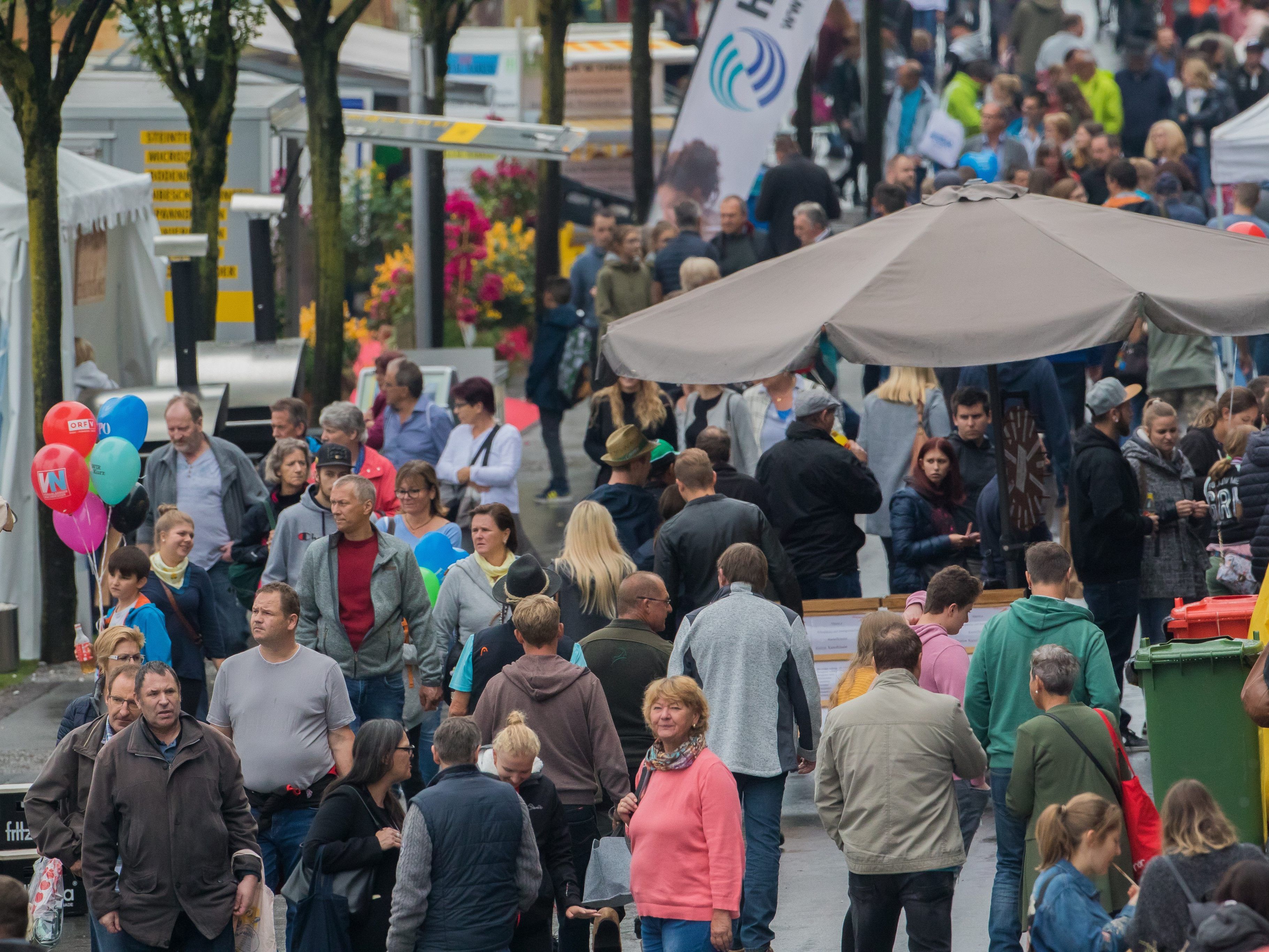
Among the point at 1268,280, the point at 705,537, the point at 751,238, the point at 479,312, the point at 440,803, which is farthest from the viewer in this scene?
the point at 479,312

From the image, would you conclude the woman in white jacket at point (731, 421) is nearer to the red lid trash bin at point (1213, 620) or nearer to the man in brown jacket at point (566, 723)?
the red lid trash bin at point (1213, 620)

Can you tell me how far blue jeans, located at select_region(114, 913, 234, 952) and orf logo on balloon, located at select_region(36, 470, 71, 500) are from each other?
379cm

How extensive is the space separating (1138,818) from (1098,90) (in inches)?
704

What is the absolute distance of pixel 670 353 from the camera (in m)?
8.32

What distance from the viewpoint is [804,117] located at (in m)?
24.6

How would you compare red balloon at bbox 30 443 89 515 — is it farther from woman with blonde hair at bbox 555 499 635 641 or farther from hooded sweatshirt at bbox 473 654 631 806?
hooded sweatshirt at bbox 473 654 631 806

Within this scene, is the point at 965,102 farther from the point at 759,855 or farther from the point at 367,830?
the point at 367,830

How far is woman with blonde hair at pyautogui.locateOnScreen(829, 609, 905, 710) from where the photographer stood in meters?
7.51

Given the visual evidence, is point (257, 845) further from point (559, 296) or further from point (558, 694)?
point (559, 296)

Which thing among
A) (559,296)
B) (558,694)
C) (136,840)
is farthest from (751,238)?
(136,840)

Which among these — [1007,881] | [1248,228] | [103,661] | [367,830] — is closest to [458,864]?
[367,830]

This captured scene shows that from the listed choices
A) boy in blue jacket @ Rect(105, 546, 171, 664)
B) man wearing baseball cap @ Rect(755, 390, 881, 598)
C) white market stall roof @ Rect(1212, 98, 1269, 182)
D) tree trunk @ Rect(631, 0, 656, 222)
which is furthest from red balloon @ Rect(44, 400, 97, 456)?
tree trunk @ Rect(631, 0, 656, 222)

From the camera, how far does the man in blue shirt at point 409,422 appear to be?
12.2m

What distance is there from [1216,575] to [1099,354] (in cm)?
562
